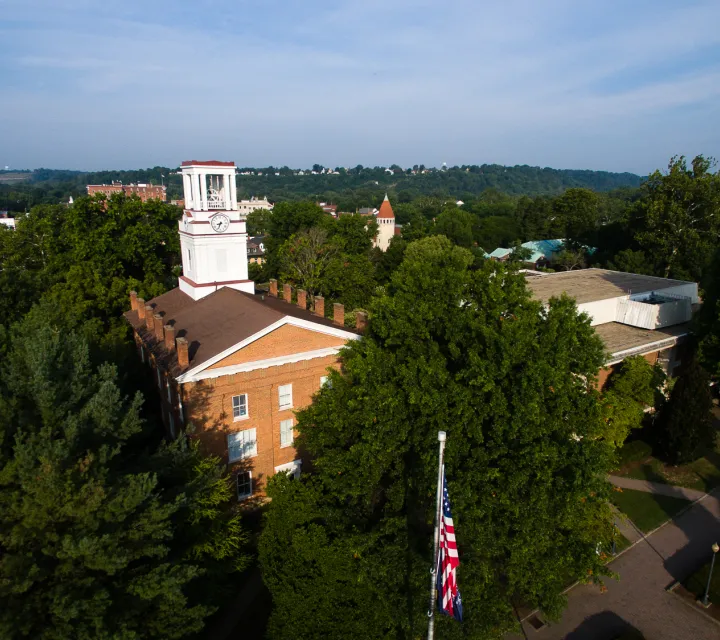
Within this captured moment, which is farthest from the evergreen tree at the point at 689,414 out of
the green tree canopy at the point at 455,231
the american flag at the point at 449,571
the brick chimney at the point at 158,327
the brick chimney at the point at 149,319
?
the green tree canopy at the point at 455,231

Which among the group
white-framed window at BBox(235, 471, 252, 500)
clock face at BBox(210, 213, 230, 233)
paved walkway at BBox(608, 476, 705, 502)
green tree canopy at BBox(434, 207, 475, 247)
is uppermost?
clock face at BBox(210, 213, 230, 233)

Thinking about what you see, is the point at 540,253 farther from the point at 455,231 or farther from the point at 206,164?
the point at 206,164

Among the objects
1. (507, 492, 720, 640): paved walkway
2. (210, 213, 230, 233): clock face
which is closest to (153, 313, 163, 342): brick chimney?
(210, 213, 230, 233): clock face

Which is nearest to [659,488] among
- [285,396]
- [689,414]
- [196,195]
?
[689,414]

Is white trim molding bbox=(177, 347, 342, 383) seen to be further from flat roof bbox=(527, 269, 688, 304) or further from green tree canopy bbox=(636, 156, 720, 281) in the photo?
green tree canopy bbox=(636, 156, 720, 281)

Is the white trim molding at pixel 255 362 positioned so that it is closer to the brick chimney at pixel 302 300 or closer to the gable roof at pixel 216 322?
the gable roof at pixel 216 322

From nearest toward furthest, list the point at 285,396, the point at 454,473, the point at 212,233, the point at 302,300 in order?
1. the point at 454,473
2. the point at 285,396
3. the point at 212,233
4. the point at 302,300

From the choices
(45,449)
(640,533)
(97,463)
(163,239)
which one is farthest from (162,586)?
(163,239)
